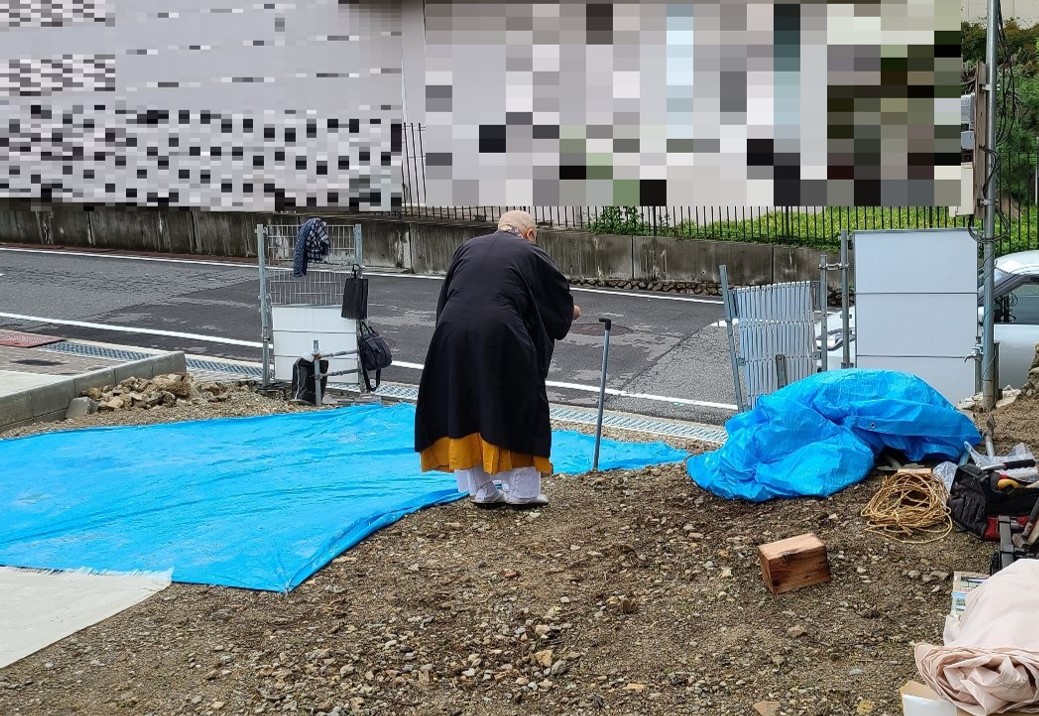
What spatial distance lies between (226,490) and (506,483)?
185cm

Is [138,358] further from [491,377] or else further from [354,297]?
[491,377]

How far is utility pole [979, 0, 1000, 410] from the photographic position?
8.74 m

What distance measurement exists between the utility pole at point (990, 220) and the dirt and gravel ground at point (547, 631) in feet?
11.1

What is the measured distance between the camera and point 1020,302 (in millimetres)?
10258

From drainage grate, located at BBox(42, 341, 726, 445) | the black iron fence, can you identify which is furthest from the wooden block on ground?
the black iron fence

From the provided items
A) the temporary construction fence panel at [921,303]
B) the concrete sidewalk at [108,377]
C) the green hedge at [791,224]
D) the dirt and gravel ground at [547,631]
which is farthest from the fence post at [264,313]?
the green hedge at [791,224]

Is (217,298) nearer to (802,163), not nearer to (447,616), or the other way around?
(802,163)

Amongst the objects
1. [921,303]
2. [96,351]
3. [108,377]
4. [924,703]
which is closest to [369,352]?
[108,377]

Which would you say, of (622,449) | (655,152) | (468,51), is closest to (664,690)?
(622,449)

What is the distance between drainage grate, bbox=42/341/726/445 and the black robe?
3.20 m

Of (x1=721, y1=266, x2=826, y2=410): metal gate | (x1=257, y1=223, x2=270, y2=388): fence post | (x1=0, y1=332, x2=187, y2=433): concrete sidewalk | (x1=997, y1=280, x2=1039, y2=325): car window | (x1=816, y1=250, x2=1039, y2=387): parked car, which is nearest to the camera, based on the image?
(x1=721, y1=266, x2=826, y2=410): metal gate

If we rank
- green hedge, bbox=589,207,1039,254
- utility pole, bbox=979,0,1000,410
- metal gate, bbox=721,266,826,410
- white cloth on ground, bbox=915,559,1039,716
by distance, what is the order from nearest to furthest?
white cloth on ground, bbox=915,559,1039,716
utility pole, bbox=979,0,1000,410
metal gate, bbox=721,266,826,410
green hedge, bbox=589,207,1039,254

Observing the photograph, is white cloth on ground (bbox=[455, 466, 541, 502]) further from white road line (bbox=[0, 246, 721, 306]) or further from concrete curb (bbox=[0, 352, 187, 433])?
white road line (bbox=[0, 246, 721, 306])

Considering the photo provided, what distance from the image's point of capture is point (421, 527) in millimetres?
6410
